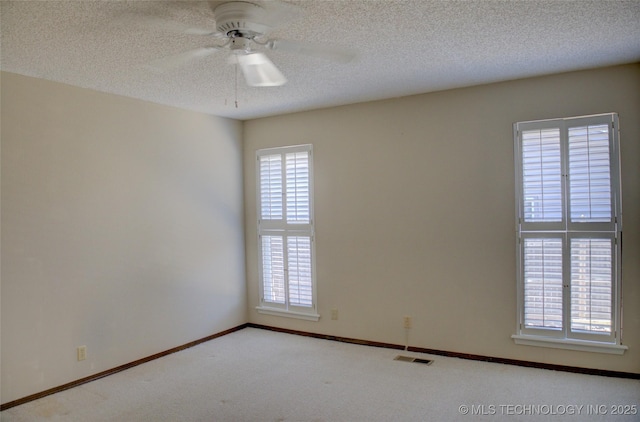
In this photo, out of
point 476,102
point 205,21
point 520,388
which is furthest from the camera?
point 476,102

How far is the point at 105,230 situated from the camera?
3.85 meters

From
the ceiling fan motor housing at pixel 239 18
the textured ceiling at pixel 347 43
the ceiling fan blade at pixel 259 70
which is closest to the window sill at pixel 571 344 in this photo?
the textured ceiling at pixel 347 43

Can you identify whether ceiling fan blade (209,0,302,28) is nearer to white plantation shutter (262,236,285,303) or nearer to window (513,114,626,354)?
window (513,114,626,354)

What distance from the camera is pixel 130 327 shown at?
13.2ft

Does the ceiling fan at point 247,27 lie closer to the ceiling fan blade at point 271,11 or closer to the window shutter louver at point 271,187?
the ceiling fan blade at point 271,11

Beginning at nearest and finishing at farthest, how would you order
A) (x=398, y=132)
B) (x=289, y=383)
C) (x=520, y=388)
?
(x=520, y=388)
(x=289, y=383)
(x=398, y=132)

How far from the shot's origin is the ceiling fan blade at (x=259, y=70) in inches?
105

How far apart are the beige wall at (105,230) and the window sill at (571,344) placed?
3108 millimetres

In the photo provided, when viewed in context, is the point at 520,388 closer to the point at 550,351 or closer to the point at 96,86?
the point at 550,351

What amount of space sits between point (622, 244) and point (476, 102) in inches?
64.5

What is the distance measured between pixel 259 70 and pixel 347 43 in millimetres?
596

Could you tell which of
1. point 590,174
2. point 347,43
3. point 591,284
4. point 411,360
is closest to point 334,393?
point 411,360

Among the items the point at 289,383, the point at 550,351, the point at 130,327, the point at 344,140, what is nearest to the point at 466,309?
the point at 550,351

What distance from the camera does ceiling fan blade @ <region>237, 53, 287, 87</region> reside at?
2.67 metres
